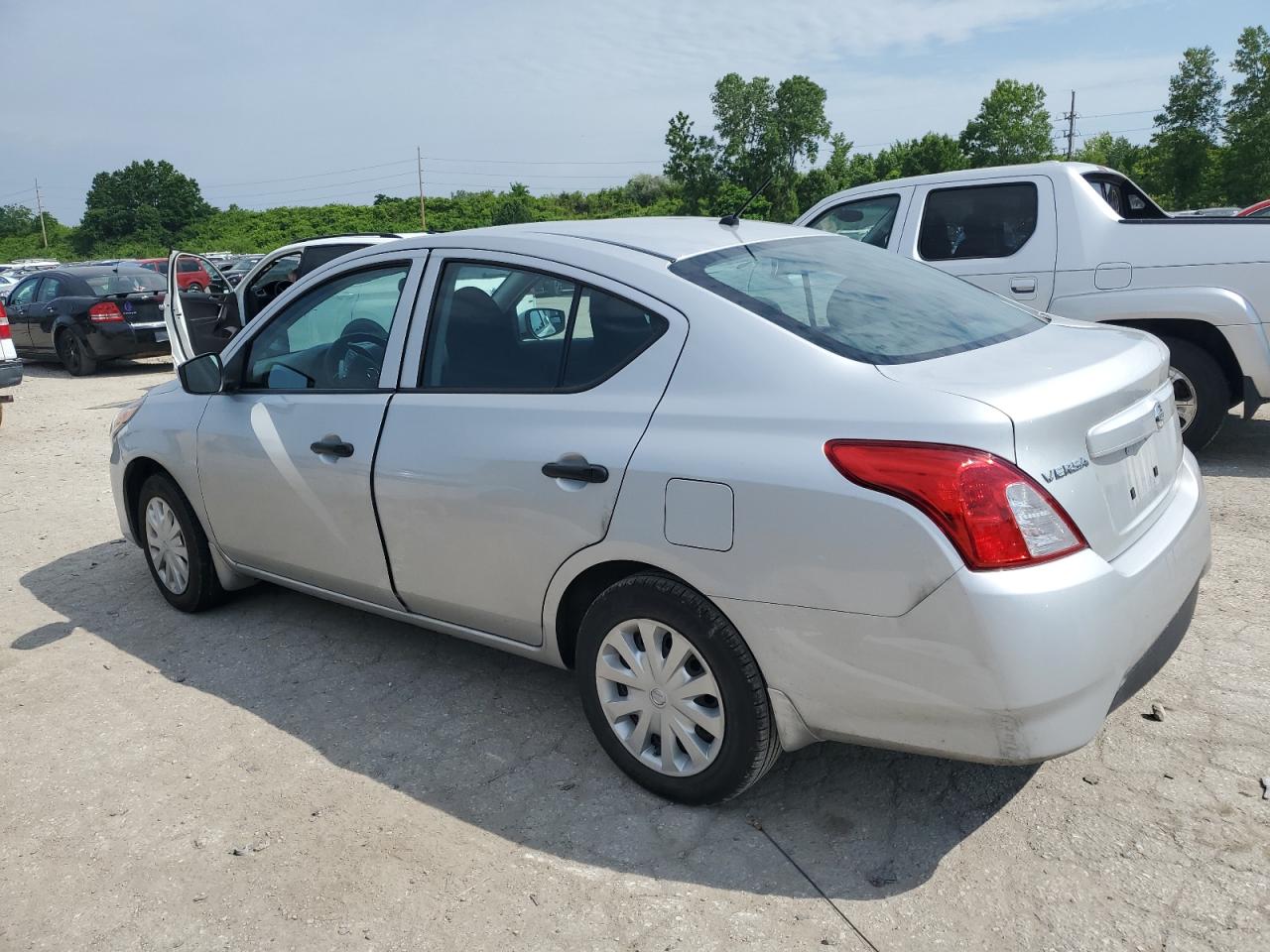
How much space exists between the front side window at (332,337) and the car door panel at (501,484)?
0.27 m

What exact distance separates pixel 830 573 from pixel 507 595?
4.00 feet

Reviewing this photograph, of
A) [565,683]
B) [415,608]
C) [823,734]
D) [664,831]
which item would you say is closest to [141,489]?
[415,608]

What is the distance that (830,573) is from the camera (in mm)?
2479

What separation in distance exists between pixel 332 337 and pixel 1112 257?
4.92 metres

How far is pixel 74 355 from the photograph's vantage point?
48.8 ft

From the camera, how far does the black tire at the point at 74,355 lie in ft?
47.9

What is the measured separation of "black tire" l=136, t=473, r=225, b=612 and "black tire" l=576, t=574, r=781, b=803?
2423mm

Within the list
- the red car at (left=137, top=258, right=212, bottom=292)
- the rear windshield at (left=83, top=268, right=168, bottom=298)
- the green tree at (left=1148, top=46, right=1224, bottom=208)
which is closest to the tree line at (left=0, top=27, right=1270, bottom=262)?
the green tree at (left=1148, top=46, right=1224, bottom=208)

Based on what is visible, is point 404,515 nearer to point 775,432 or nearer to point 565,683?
point 565,683

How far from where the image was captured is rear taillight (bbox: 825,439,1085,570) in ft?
7.63

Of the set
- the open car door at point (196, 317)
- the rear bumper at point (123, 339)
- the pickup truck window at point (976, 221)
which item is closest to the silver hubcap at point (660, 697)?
the pickup truck window at point (976, 221)

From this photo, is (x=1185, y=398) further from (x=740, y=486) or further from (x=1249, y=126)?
(x=1249, y=126)

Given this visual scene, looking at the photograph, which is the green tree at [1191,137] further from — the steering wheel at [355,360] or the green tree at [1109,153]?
the steering wheel at [355,360]

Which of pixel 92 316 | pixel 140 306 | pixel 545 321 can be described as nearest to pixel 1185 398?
pixel 545 321
